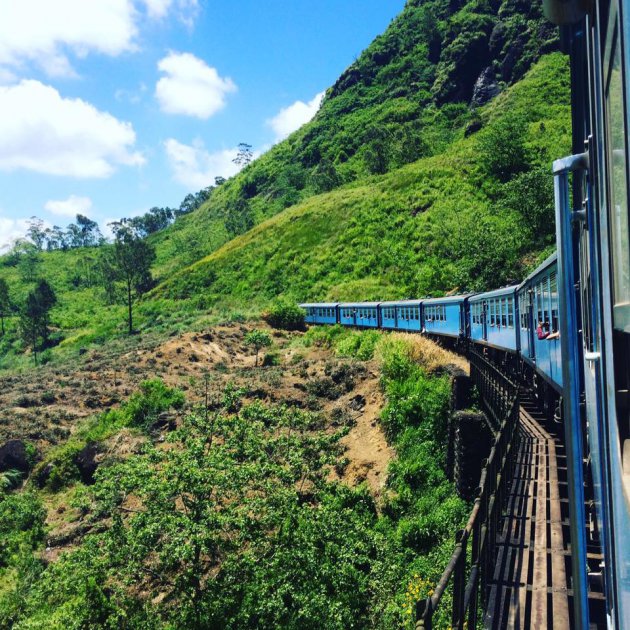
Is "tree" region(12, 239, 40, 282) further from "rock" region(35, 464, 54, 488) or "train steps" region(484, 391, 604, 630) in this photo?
"train steps" region(484, 391, 604, 630)

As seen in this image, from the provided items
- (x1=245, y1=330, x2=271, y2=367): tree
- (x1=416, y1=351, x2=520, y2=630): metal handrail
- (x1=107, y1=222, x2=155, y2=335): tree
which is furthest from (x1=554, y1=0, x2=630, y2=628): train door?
(x1=107, y1=222, x2=155, y2=335): tree

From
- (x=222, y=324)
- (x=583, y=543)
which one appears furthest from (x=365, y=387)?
(x=583, y=543)

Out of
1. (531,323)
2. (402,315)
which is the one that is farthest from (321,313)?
(531,323)

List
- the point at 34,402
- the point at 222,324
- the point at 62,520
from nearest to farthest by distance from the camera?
1. the point at 62,520
2. the point at 34,402
3. the point at 222,324

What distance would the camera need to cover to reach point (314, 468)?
1678cm

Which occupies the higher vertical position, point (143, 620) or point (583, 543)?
point (583, 543)

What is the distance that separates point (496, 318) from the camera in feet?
61.8

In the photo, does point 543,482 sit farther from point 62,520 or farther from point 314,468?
point 62,520

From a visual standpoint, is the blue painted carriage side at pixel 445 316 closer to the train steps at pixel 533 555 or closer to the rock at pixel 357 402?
the rock at pixel 357 402

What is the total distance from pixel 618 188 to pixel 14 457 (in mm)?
29566

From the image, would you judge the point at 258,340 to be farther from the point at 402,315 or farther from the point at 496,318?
the point at 496,318

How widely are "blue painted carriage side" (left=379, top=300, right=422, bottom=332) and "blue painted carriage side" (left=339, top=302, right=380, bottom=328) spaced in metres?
0.91

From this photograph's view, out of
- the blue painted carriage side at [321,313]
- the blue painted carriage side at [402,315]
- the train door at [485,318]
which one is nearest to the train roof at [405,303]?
the blue painted carriage side at [402,315]

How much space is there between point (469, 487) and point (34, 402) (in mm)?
25573
